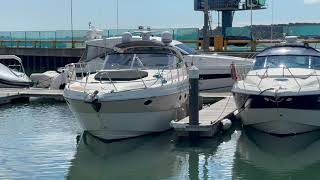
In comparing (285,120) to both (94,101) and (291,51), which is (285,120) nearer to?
(291,51)

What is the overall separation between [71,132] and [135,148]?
3.38 m

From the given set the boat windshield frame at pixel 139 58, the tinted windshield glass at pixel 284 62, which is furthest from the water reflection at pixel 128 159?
the tinted windshield glass at pixel 284 62

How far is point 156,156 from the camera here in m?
15.6

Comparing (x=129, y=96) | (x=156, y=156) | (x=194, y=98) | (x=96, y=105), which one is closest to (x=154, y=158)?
(x=156, y=156)

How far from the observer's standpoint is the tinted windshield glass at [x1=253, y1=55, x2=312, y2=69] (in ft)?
61.0

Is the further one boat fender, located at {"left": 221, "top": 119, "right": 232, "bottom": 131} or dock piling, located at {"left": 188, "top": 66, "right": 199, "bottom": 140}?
boat fender, located at {"left": 221, "top": 119, "right": 232, "bottom": 131}

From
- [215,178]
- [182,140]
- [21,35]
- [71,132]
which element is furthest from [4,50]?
[215,178]

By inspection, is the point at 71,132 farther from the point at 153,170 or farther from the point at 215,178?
the point at 215,178

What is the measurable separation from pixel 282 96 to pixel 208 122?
2220 mm

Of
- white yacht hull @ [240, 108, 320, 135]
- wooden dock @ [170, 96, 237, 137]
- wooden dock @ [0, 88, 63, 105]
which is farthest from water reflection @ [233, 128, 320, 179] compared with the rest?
wooden dock @ [0, 88, 63, 105]

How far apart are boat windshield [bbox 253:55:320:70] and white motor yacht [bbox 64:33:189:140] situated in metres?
2.55

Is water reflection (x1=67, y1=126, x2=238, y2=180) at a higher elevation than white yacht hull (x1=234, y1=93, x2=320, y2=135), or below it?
below

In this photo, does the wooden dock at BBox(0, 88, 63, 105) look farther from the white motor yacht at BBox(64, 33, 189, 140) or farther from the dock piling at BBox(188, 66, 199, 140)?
the dock piling at BBox(188, 66, 199, 140)

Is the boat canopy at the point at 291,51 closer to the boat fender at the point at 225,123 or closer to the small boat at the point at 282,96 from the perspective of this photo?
the small boat at the point at 282,96
